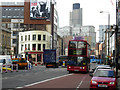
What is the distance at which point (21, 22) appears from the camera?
113 m

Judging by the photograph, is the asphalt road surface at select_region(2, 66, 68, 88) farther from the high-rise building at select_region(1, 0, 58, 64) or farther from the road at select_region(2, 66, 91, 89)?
the high-rise building at select_region(1, 0, 58, 64)

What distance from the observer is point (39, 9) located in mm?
104625

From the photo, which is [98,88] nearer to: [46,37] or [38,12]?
[46,37]

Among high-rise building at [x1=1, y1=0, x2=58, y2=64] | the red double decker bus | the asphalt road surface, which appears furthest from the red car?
high-rise building at [x1=1, y1=0, x2=58, y2=64]

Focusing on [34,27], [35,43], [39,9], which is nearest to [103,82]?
[35,43]

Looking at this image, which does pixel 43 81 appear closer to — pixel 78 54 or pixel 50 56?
pixel 78 54

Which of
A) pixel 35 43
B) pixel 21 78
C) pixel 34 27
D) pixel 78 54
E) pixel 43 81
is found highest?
pixel 34 27

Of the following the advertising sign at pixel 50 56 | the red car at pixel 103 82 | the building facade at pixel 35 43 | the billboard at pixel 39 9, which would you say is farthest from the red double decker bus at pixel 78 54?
the billboard at pixel 39 9

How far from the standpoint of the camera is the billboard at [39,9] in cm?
10425

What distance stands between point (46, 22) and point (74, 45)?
222 feet

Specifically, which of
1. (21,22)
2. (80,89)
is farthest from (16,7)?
(80,89)

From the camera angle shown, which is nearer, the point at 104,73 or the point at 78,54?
the point at 104,73

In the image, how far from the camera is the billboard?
4104 inches

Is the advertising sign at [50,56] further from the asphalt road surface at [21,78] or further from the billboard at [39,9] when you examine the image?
the billboard at [39,9]
